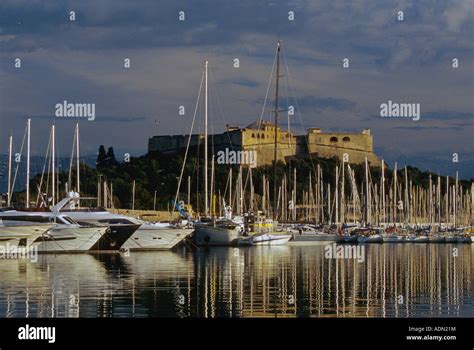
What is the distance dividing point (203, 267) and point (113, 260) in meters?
3.82

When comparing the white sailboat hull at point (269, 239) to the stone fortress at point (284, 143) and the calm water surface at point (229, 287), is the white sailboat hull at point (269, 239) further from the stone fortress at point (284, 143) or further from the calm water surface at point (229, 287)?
the stone fortress at point (284, 143)

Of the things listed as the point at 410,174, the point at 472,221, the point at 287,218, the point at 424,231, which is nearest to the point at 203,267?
the point at 424,231

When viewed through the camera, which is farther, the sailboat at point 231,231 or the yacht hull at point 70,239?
the sailboat at point 231,231

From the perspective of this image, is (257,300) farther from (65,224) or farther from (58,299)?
(65,224)

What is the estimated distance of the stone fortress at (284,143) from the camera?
298 feet

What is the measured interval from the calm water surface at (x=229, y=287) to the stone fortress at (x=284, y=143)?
5982cm

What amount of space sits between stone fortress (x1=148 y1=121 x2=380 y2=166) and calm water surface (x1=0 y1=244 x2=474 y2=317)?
59.8 metres

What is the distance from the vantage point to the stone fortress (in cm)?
9075

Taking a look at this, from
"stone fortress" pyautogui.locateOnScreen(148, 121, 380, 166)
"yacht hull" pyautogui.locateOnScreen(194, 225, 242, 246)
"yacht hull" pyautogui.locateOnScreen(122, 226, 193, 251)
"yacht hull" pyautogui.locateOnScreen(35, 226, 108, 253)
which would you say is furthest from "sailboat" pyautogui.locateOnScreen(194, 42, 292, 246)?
"stone fortress" pyautogui.locateOnScreen(148, 121, 380, 166)

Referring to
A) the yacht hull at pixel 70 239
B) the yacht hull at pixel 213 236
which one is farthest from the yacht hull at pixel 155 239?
the yacht hull at pixel 213 236

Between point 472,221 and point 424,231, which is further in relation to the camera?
point 472,221
